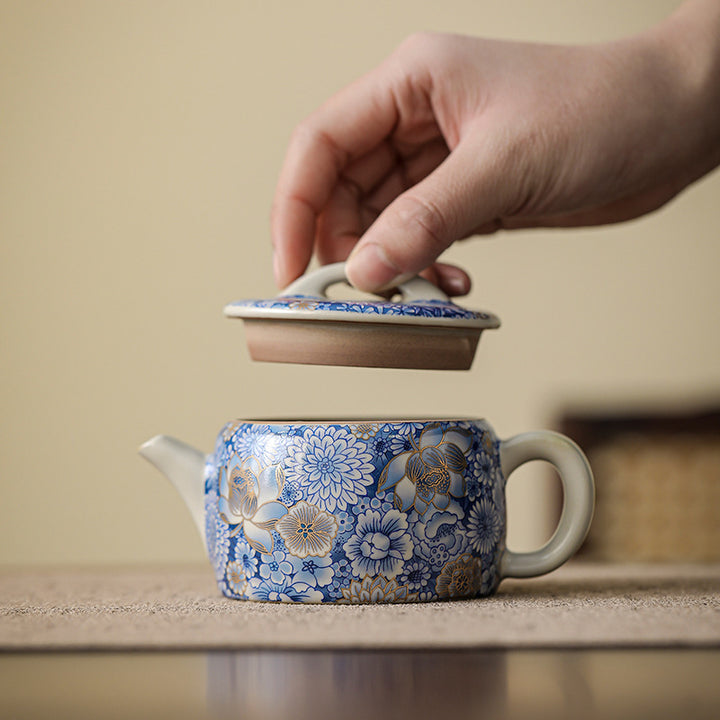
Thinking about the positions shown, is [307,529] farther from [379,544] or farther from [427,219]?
[427,219]

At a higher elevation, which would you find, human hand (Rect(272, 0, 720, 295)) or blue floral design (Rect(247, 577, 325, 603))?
human hand (Rect(272, 0, 720, 295))

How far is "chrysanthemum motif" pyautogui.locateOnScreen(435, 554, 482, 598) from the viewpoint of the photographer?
592 millimetres

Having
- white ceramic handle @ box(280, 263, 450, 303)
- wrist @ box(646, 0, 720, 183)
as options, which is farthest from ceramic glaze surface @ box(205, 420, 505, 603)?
wrist @ box(646, 0, 720, 183)

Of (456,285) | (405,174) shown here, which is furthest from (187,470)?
(405,174)

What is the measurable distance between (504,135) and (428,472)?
1.28ft

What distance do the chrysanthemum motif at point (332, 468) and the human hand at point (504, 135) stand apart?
8.8 inches

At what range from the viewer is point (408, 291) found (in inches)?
28.3

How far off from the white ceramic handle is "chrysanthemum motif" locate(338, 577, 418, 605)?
0.19m

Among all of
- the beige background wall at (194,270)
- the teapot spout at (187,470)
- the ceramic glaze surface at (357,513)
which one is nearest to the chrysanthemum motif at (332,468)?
the ceramic glaze surface at (357,513)

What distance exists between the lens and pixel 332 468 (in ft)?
1.90

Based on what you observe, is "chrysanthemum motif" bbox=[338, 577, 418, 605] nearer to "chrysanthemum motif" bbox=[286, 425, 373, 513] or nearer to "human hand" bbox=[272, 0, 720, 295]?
"chrysanthemum motif" bbox=[286, 425, 373, 513]

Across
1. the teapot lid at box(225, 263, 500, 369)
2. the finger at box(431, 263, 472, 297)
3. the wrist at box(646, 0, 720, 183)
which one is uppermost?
the wrist at box(646, 0, 720, 183)

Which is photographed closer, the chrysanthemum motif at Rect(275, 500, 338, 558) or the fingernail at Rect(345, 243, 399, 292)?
the chrysanthemum motif at Rect(275, 500, 338, 558)

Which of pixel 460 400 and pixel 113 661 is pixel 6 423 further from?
pixel 113 661
